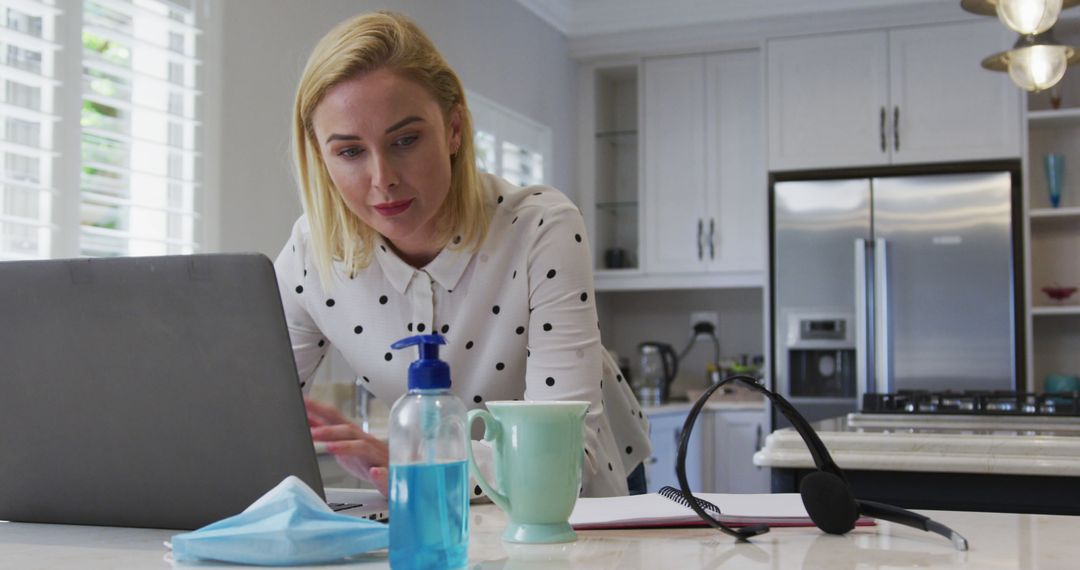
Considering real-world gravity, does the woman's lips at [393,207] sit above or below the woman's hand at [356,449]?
above

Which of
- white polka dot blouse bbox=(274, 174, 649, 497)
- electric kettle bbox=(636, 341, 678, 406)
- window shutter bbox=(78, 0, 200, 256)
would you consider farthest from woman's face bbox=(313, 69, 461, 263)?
electric kettle bbox=(636, 341, 678, 406)

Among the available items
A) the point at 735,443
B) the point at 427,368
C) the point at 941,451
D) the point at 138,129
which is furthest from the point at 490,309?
the point at 735,443

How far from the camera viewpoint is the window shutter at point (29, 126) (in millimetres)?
2525

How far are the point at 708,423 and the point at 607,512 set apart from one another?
389 centimetres

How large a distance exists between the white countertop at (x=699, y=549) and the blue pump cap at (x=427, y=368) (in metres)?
0.15

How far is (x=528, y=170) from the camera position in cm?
496

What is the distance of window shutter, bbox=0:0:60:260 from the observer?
2.53 metres

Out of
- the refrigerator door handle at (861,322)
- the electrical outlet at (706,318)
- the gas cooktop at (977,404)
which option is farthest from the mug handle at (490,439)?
the electrical outlet at (706,318)

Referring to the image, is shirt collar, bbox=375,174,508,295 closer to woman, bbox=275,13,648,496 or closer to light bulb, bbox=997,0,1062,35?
woman, bbox=275,13,648,496

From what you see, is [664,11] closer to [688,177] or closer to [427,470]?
[688,177]

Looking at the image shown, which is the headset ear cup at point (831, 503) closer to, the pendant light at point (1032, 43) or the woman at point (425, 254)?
the woman at point (425, 254)

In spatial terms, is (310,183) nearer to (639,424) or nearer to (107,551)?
(639,424)

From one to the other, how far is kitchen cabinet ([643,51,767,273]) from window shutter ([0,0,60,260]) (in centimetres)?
315

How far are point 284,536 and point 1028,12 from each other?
2306 mm
